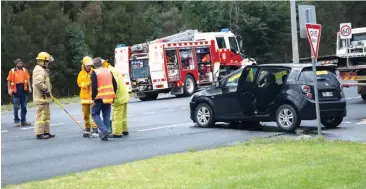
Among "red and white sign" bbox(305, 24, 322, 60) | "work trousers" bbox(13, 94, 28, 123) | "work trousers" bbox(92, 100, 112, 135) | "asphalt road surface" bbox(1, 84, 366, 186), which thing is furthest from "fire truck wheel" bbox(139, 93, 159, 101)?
"red and white sign" bbox(305, 24, 322, 60)

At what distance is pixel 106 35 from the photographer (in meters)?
59.9

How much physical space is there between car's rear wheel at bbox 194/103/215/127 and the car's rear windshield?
258 cm

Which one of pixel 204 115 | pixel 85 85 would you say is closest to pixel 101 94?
pixel 85 85

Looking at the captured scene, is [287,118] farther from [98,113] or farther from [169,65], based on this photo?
[169,65]

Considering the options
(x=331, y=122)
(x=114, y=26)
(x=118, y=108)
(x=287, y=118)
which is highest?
(x=114, y=26)

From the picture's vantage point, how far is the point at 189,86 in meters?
30.4

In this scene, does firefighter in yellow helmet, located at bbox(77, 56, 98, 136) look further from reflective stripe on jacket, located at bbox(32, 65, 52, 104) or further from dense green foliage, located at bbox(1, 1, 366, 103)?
dense green foliage, located at bbox(1, 1, 366, 103)

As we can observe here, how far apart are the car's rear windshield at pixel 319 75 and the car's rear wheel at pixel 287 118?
0.74m

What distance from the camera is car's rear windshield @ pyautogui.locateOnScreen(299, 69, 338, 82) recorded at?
14.4 m

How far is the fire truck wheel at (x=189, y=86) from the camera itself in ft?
98.8

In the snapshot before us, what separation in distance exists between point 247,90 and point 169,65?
48.5 ft

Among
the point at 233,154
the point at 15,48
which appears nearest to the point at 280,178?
the point at 233,154

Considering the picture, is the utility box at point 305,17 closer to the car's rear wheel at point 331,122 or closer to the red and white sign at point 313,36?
the red and white sign at point 313,36

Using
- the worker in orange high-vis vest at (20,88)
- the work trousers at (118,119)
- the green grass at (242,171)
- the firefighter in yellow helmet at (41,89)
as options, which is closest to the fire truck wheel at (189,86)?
the worker in orange high-vis vest at (20,88)
